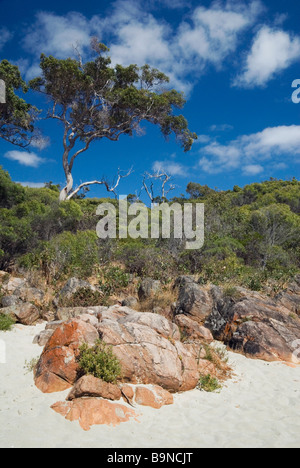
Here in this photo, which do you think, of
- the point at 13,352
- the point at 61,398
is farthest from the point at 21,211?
the point at 61,398

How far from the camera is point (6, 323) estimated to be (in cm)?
802

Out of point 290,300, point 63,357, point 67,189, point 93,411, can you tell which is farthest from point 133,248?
point 93,411

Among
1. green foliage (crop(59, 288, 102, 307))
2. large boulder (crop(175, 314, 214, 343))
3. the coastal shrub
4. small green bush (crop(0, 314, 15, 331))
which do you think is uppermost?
the coastal shrub

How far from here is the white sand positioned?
4039 mm

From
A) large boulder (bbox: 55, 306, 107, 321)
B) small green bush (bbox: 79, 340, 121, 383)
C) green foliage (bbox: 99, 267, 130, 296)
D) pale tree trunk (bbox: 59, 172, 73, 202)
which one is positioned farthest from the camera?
pale tree trunk (bbox: 59, 172, 73, 202)

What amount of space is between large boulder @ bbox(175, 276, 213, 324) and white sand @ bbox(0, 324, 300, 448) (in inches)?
129

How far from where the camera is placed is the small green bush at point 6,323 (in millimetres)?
7961

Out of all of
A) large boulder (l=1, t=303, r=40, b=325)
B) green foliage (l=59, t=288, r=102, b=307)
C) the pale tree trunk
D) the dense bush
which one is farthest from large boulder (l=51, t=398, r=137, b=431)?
the pale tree trunk

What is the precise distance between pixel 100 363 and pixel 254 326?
5173 mm

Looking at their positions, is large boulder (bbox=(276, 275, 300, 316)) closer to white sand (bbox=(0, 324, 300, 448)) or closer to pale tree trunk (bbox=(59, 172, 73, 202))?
white sand (bbox=(0, 324, 300, 448))

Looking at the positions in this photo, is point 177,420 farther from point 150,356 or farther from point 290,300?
point 290,300

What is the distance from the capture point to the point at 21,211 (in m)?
15.4

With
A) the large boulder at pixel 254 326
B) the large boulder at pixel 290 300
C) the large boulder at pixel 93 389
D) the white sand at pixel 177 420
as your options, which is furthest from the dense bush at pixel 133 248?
the large boulder at pixel 93 389
